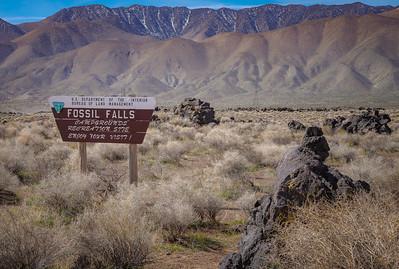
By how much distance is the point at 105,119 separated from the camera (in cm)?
926

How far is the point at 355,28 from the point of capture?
180 metres

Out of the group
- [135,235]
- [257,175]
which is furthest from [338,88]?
[135,235]

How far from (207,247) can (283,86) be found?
132691 mm

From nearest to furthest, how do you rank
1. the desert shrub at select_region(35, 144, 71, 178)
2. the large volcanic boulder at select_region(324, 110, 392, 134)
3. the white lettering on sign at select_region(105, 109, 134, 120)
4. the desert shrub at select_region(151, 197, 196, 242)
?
1. the desert shrub at select_region(151, 197, 196, 242)
2. the white lettering on sign at select_region(105, 109, 134, 120)
3. the desert shrub at select_region(35, 144, 71, 178)
4. the large volcanic boulder at select_region(324, 110, 392, 134)

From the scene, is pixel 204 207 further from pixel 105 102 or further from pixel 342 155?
pixel 342 155

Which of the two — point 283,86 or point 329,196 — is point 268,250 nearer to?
point 329,196

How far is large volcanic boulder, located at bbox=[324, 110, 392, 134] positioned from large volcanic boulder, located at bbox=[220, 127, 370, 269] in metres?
18.8

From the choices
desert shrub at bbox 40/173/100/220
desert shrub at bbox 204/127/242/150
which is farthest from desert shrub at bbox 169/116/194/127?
desert shrub at bbox 40/173/100/220

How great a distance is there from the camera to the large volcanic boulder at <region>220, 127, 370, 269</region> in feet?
15.8

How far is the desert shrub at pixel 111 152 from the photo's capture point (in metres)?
15.0

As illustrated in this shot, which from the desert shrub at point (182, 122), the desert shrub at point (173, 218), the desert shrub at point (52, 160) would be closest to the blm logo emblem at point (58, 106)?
the desert shrub at point (52, 160)

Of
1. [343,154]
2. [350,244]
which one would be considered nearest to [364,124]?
[343,154]

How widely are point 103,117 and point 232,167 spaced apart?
458cm

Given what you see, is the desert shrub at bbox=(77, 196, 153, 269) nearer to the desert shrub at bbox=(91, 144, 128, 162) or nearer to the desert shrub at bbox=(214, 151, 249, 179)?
the desert shrub at bbox=(214, 151, 249, 179)
